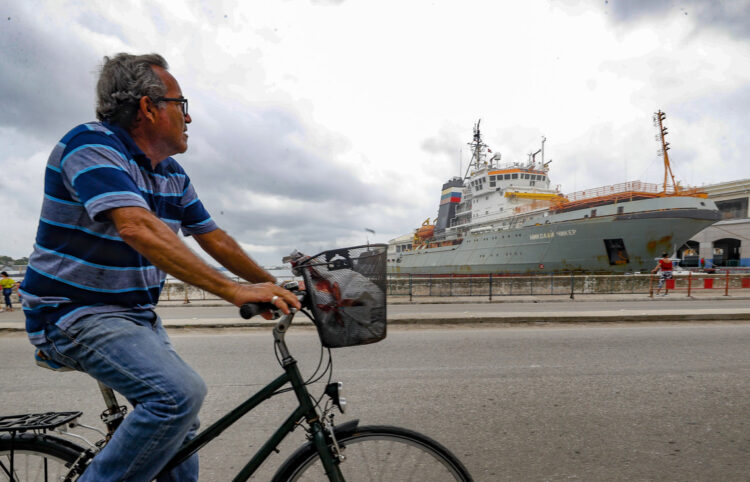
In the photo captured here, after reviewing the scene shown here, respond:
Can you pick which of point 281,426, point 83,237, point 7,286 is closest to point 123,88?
point 83,237

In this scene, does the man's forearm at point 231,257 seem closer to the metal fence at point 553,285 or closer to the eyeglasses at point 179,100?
the eyeglasses at point 179,100

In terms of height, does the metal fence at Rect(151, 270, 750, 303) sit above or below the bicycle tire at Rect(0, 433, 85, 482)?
below

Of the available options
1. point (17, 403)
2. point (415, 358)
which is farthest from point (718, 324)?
point (17, 403)

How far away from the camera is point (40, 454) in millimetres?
1679

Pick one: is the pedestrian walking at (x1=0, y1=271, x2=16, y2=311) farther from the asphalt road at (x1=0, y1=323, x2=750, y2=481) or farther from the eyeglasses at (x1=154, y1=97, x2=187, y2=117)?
the eyeglasses at (x1=154, y1=97, x2=187, y2=117)

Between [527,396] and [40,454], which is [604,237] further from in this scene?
[40,454]

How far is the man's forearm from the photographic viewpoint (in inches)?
83.6

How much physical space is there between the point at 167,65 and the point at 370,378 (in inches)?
157

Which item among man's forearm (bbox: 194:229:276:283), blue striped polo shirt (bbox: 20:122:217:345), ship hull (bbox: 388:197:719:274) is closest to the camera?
blue striped polo shirt (bbox: 20:122:217:345)

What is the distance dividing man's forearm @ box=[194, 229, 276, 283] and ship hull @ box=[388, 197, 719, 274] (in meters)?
26.6

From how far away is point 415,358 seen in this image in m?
5.87

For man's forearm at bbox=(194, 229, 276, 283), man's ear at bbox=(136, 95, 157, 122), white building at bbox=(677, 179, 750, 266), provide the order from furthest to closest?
white building at bbox=(677, 179, 750, 266), man's forearm at bbox=(194, 229, 276, 283), man's ear at bbox=(136, 95, 157, 122)

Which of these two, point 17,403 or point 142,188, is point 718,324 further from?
point 17,403

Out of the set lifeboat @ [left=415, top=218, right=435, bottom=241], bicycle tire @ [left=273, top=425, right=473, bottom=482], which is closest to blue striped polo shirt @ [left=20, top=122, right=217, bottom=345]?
bicycle tire @ [left=273, top=425, right=473, bottom=482]
